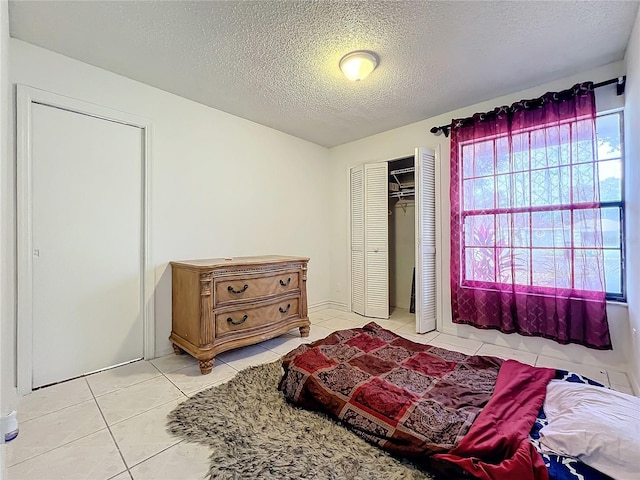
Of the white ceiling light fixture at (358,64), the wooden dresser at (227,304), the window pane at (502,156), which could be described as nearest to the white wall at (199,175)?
the wooden dresser at (227,304)

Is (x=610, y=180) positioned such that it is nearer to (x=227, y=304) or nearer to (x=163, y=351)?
(x=227, y=304)

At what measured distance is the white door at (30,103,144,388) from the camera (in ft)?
6.88

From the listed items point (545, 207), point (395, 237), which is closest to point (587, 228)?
point (545, 207)

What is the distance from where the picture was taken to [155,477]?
1286 millimetres

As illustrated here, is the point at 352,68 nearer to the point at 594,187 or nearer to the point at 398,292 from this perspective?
the point at 594,187

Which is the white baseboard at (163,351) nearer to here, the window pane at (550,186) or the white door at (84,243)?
the white door at (84,243)

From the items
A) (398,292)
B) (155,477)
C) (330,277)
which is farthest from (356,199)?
(155,477)

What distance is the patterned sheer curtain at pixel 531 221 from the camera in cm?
234

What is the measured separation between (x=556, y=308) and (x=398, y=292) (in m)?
2.20

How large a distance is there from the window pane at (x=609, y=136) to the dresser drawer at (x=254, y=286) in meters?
2.90

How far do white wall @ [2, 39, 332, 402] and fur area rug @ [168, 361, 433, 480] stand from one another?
1224mm

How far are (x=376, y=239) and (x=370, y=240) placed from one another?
0.09 metres

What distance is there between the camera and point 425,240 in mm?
3240

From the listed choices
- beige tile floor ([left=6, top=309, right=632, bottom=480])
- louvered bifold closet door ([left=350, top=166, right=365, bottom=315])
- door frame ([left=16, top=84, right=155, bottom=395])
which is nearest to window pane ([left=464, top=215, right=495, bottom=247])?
beige tile floor ([left=6, top=309, right=632, bottom=480])
